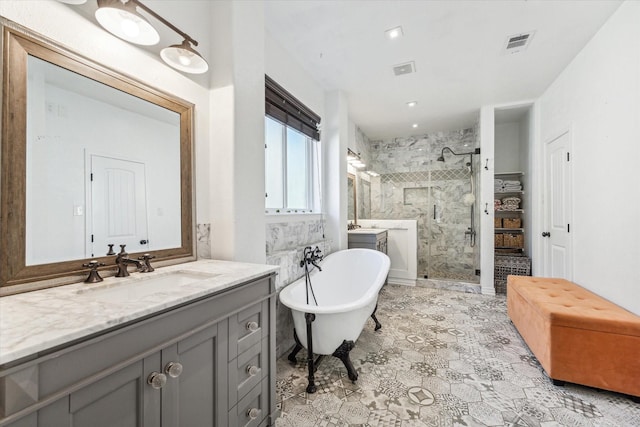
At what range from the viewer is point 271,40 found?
2424mm

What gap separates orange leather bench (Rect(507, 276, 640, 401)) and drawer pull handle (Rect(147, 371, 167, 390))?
2370mm

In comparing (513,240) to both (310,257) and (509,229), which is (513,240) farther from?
(310,257)

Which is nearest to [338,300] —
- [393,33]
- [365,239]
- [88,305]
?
[365,239]

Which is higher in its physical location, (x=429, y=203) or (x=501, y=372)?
(x=429, y=203)

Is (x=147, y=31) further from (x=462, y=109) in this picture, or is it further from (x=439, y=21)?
(x=462, y=109)

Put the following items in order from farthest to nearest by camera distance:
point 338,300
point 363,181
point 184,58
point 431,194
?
1. point 431,194
2. point 363,181
3. point 338,300
4. point 184,58

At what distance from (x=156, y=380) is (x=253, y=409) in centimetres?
69

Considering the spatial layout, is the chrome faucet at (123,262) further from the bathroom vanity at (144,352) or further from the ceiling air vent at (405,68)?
the ceiling air vent at (405,68)

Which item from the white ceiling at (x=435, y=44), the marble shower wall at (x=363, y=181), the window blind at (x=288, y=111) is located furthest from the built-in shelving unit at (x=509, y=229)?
the window blind at (x=288, y=111)

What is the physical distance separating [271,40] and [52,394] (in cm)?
270

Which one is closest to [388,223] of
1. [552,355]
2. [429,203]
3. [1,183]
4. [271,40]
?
[429,203]

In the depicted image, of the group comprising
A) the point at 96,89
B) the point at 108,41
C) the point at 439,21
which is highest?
the point at 439,21

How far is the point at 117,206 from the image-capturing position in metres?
1.33

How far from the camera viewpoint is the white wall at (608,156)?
1932 mm
